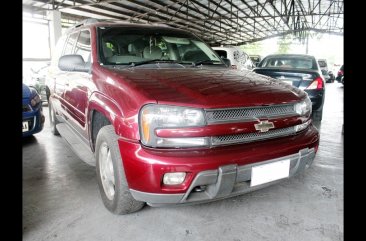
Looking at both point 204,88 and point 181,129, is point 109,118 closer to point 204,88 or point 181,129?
point 181,129

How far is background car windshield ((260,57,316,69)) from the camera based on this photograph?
6.39 meters

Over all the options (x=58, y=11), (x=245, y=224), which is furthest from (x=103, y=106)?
(x=58, y=11)

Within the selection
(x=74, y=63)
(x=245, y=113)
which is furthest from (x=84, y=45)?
(x=245, y=113)

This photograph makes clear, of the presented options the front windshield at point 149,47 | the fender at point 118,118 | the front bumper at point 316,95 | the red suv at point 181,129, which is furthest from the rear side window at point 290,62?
the fender at point 118,118

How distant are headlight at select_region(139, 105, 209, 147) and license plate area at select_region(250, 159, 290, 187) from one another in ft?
1.58

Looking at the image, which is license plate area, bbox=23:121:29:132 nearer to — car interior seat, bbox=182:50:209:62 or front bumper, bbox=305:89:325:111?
car interior seat, bbox=182:50:209:62

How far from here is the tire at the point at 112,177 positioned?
206 cm

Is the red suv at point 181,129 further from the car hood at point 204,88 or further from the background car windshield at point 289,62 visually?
the background car windshield at point 289,62

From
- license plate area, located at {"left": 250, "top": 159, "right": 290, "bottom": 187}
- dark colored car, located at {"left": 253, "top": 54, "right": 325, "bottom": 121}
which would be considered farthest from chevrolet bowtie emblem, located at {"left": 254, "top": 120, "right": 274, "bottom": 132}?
dark colored car, located at {"left": 253, "top": 54, "right": 325, "bottom": 121}

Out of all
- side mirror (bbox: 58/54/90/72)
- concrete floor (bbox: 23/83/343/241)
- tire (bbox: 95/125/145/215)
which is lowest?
A: concrete floor (bbox: 23/83/343/241)

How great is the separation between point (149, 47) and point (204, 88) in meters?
1.19

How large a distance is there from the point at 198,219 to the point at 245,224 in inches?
13.8
